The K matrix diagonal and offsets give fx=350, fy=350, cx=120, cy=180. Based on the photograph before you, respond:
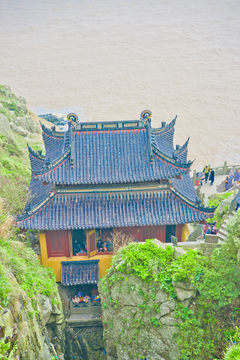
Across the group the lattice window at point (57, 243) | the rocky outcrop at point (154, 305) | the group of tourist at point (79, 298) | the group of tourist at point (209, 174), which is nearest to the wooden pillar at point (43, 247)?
the lattice window at point (57, 243)

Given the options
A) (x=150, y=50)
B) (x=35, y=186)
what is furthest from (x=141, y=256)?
(x=150, y=50)

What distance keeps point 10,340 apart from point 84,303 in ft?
36.1

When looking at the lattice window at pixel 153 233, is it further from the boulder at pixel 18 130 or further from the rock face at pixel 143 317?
the boulder at pixel 18 130

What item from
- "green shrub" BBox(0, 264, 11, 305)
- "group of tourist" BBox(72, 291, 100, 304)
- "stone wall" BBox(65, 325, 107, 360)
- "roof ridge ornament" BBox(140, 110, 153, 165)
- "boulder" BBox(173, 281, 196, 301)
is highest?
"roof ridge ornament" BBox(140, 110, 153, 165)

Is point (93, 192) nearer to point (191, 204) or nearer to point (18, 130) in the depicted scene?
point (191, 204)

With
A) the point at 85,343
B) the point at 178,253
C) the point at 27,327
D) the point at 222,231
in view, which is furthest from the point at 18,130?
the point at 27,327

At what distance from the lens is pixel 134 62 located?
105312 millimetres

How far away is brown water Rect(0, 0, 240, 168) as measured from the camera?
80750 millimetres

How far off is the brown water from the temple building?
40627 millimetres

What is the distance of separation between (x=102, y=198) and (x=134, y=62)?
296 ft

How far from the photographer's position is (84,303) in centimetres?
2450

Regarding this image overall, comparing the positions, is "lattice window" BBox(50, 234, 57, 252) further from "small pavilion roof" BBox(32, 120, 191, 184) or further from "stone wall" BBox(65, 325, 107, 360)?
"stone wall" BBox(65, 325, 107, 360)

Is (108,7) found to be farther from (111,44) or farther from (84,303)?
(84,303)

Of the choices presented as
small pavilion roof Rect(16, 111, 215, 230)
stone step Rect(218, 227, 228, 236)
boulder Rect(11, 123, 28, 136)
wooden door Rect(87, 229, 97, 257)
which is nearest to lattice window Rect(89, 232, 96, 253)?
wooden door Rect(87, 229, 97, 257)
